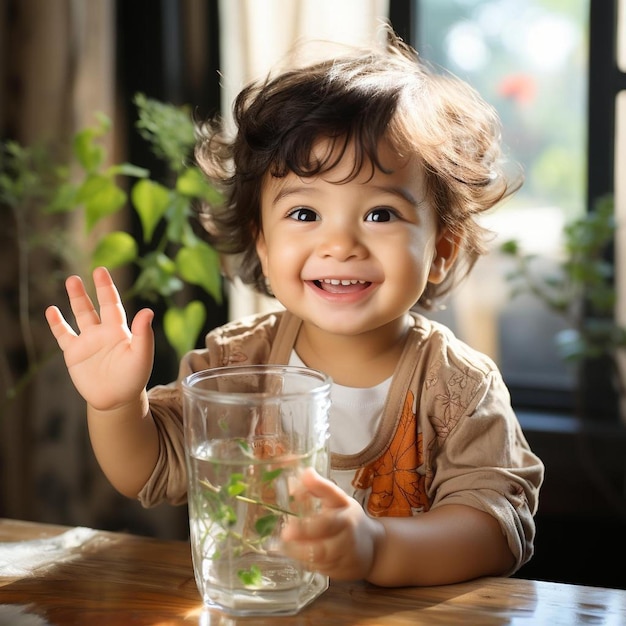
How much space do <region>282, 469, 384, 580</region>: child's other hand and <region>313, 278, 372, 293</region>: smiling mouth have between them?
0.32 metres

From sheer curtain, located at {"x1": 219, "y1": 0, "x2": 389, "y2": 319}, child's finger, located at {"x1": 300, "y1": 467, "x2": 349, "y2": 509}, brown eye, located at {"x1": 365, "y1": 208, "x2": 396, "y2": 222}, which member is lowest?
child's finger, located at {"x1": 300, "y1": 467, "x2": 349, "y2": 509}

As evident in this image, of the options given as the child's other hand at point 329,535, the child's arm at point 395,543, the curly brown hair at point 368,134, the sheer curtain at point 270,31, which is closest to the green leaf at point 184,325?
the sheer curtain at point 270,31

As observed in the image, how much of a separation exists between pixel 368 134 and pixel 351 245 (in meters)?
0.13

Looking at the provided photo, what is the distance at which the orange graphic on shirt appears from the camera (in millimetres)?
1041

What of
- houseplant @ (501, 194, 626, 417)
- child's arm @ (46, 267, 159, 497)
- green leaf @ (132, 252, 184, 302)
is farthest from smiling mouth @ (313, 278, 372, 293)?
houseplant @ (501, 194, 626, 417)

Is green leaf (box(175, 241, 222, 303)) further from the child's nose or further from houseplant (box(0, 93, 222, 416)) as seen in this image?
the child's nose

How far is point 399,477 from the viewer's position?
1045 millimetres

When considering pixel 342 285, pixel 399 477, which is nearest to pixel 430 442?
pixel 399 477

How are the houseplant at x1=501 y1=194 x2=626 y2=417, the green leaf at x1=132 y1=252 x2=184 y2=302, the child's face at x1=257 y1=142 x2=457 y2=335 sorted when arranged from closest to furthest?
the child's face at x1=257 y1=142 x2=457 y2=335 → the green leaf at x1=132 y1=252 x2=184 y2=302 → the houseplant at x1=501 y1=194 x2=626 y2=417

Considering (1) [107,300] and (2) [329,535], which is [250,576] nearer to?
(2) [329,535]

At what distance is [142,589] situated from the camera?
79 centimetres

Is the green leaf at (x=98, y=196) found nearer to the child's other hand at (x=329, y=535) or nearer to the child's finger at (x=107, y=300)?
the child's finger at (x=107, y=300)

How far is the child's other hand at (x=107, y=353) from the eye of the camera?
87 cm

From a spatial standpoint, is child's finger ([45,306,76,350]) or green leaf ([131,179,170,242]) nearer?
child's finger ([45,306,76,350])
